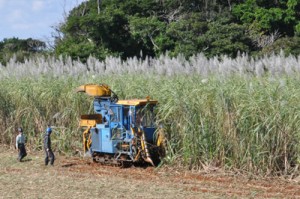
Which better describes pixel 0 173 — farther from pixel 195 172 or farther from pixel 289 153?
pixel 289 153

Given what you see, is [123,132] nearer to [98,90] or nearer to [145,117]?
[145,117]

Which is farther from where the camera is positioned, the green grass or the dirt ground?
the green grass

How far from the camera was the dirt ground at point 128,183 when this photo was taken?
28.6 ft

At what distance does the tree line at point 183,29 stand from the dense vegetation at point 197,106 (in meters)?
12.2

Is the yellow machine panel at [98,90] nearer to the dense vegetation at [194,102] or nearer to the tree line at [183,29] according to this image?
the dense vegetation at [194,102]

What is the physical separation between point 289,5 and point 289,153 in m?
20.8

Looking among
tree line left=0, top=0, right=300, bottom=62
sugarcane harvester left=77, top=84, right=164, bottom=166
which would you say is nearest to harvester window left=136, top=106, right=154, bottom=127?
sugarcane harvester left=77, top=84, right=164, bottom=166

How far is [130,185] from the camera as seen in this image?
30.9ft

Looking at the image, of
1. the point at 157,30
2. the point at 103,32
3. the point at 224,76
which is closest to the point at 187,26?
the point at 157,30

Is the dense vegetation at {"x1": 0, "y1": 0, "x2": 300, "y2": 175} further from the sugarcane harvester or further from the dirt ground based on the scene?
the dirt ground

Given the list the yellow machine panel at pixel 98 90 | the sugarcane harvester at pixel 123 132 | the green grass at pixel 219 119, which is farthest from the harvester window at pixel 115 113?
the green grass at pixel 219 119

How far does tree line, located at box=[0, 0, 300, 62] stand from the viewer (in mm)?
27156

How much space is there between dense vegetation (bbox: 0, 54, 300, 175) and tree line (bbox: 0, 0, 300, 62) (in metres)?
12.2

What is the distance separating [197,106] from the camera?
1079 centimetres
